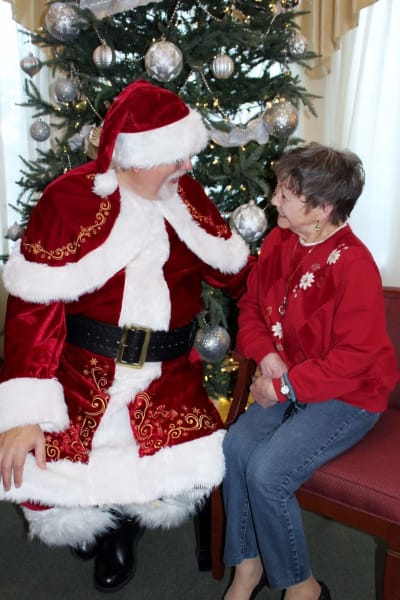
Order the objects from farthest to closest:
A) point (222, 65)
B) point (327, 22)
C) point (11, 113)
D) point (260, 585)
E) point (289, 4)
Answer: point (11, 113)
point (327, 22)
point (289, 4)
point (222, 65)
point (260, 585)

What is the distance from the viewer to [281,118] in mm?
1867

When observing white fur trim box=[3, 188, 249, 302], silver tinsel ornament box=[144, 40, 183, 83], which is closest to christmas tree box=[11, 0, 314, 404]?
silver tinsel ornament box=[144, 40, 183, 83]

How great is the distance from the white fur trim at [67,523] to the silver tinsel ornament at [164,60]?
136 cm

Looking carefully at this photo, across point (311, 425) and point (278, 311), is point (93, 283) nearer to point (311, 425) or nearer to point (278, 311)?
point (278, 311)

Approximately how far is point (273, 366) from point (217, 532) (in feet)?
1.91

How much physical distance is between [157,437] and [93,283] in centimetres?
43

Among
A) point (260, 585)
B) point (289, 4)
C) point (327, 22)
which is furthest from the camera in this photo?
point (327, 22)

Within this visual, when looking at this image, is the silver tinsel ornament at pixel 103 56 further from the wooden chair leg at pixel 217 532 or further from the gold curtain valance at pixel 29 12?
the wooden chair leg at pixel 217 532

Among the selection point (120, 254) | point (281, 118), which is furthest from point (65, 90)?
point (120, 254)

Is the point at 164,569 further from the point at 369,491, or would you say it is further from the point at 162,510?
the point at 369,491

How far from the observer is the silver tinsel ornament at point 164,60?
1.70 m

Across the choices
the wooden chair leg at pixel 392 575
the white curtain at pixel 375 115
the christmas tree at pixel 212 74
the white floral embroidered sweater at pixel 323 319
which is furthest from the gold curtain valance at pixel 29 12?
the wooden chair leg at pixel 392 575

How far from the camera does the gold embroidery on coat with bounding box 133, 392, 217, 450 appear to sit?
52.9 inches

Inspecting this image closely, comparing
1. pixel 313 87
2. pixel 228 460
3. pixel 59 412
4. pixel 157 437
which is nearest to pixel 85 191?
pixel 59 412
